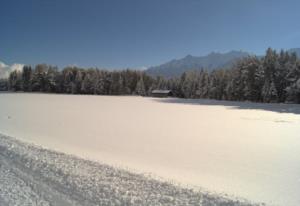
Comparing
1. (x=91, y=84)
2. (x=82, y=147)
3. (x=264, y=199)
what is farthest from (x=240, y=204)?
(x=91, y=84)

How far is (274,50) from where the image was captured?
48281mm

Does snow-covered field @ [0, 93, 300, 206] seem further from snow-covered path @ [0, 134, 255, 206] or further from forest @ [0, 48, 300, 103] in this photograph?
forest @ [0, 48, 300, 103]

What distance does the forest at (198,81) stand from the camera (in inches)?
1759

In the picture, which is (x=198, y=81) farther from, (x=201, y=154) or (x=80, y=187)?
(x=80, y=187)

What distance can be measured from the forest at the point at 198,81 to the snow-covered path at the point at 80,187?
40.8 meters

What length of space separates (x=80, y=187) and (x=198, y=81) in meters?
63.2

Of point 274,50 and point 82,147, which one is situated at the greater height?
point 274,50

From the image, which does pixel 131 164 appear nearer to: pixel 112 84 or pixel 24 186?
pixel 24 186

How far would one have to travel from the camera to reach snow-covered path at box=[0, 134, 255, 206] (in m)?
4.38

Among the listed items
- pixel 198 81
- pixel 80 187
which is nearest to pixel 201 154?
pixel 80 187

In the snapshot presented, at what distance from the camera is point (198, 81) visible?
66250 mm

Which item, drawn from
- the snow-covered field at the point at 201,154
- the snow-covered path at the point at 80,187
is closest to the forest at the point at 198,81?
the snow-covered field at the point at 201,154

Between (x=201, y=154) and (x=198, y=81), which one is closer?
(x=201, y=154)

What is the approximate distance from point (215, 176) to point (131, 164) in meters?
2.21
